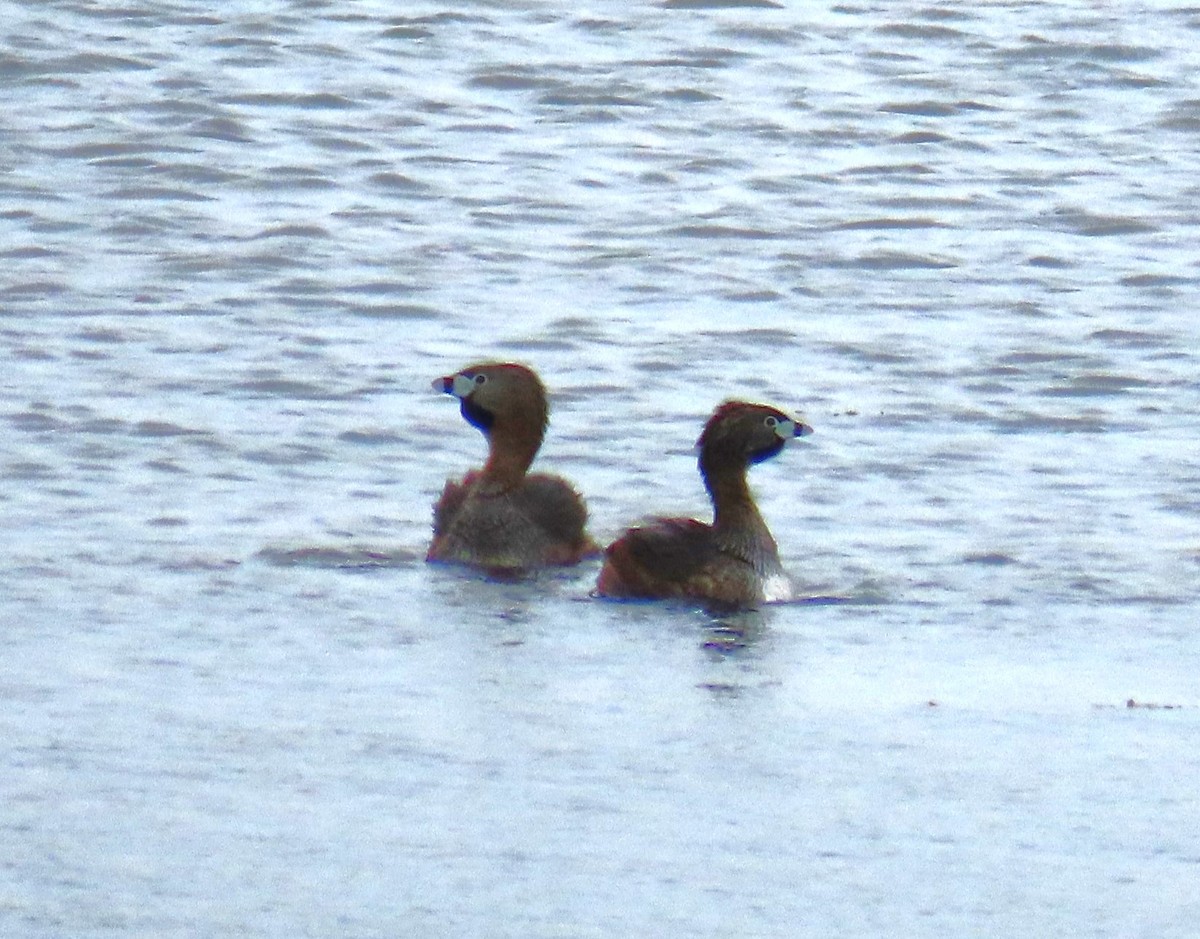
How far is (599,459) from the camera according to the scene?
1359 centimetres

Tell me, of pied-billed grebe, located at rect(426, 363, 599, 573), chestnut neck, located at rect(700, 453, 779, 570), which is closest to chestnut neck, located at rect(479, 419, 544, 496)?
pied-billed grebe, located at rect(426, 363, 599, 573)

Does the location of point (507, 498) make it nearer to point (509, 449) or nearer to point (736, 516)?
point (509, 449)

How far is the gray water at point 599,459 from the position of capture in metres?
7.58

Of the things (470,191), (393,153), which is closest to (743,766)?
(470,191)

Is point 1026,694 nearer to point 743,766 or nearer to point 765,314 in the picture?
point 743,766

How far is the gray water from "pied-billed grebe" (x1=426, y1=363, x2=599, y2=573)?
0.19m

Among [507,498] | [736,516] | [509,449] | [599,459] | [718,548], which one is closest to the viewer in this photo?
[718,548]

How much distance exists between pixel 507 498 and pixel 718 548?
4.38 ft

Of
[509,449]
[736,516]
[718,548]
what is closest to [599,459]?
[509,449]

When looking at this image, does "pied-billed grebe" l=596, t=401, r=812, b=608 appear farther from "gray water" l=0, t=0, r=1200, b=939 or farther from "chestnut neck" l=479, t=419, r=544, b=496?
"chestnut neck" l=479, t=419, r=544, b=496

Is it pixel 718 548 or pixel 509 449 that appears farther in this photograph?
pixel 509 449

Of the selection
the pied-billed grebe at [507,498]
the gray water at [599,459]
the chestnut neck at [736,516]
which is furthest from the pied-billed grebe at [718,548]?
the pied-billed grebe at [507,498]

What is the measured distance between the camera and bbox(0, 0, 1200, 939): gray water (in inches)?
299

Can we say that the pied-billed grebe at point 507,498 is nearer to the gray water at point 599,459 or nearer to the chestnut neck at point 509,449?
the chestnut neck at point 509,449
